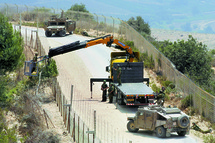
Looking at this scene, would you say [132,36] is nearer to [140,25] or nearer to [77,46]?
[140,25]

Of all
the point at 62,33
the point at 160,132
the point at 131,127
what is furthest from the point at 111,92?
the point at 62,33

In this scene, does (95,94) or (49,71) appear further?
(49,71)

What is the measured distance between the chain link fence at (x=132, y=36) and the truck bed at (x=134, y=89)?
2.86 meters

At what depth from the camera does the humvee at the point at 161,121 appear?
19656mm

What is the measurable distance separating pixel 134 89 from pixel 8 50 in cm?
1196

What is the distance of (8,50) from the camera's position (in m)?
32.5

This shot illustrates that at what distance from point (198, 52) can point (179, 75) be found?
7161 mm

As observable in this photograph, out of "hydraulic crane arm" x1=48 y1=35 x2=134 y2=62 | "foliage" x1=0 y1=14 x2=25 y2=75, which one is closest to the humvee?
"hydraulic crane arm" x1=48 y1=35 x2=134 y2=62

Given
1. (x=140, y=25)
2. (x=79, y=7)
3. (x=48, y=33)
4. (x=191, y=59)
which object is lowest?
(x=191, y=59)

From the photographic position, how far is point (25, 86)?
30.4m

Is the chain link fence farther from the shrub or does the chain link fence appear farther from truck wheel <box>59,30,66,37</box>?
truck wheel <box>59,30,66,37</box>

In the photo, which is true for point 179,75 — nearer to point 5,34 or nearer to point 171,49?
point 171,49

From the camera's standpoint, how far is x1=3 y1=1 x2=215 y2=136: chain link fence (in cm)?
2450

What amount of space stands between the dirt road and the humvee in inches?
13.8
